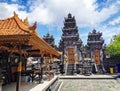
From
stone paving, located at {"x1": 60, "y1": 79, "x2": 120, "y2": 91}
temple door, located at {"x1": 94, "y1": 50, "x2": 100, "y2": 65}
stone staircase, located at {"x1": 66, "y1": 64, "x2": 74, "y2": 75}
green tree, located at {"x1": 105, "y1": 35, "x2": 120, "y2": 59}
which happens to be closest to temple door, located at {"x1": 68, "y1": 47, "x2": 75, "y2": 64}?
stone staircase, located at {"x1": 66, "y1": 64, "x2": 74, "y2": 75}

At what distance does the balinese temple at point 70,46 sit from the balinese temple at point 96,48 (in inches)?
83.6

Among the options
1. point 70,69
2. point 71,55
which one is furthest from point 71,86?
point 71,55

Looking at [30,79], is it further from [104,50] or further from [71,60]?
[104,50]

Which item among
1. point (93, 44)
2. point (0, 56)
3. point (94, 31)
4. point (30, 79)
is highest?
point (94, 31)

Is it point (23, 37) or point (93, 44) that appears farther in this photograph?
point (93, 44)

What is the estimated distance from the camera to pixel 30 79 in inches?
579

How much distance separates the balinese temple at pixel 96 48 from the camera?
3385 cm

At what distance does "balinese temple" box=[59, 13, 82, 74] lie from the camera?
110ft

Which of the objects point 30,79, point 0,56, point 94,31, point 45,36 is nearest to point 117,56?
point 94,31

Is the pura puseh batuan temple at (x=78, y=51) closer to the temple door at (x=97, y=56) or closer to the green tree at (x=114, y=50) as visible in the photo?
the temple door at (x=97, y=56)

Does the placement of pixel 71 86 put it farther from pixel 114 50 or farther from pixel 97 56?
pixel 97 56

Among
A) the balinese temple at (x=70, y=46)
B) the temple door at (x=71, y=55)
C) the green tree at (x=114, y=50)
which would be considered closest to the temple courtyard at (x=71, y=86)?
the green tree at (x=114, y=50)

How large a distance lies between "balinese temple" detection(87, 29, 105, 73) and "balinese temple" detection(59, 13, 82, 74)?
2123 mm

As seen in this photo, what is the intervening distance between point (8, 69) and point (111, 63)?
23087 mm
